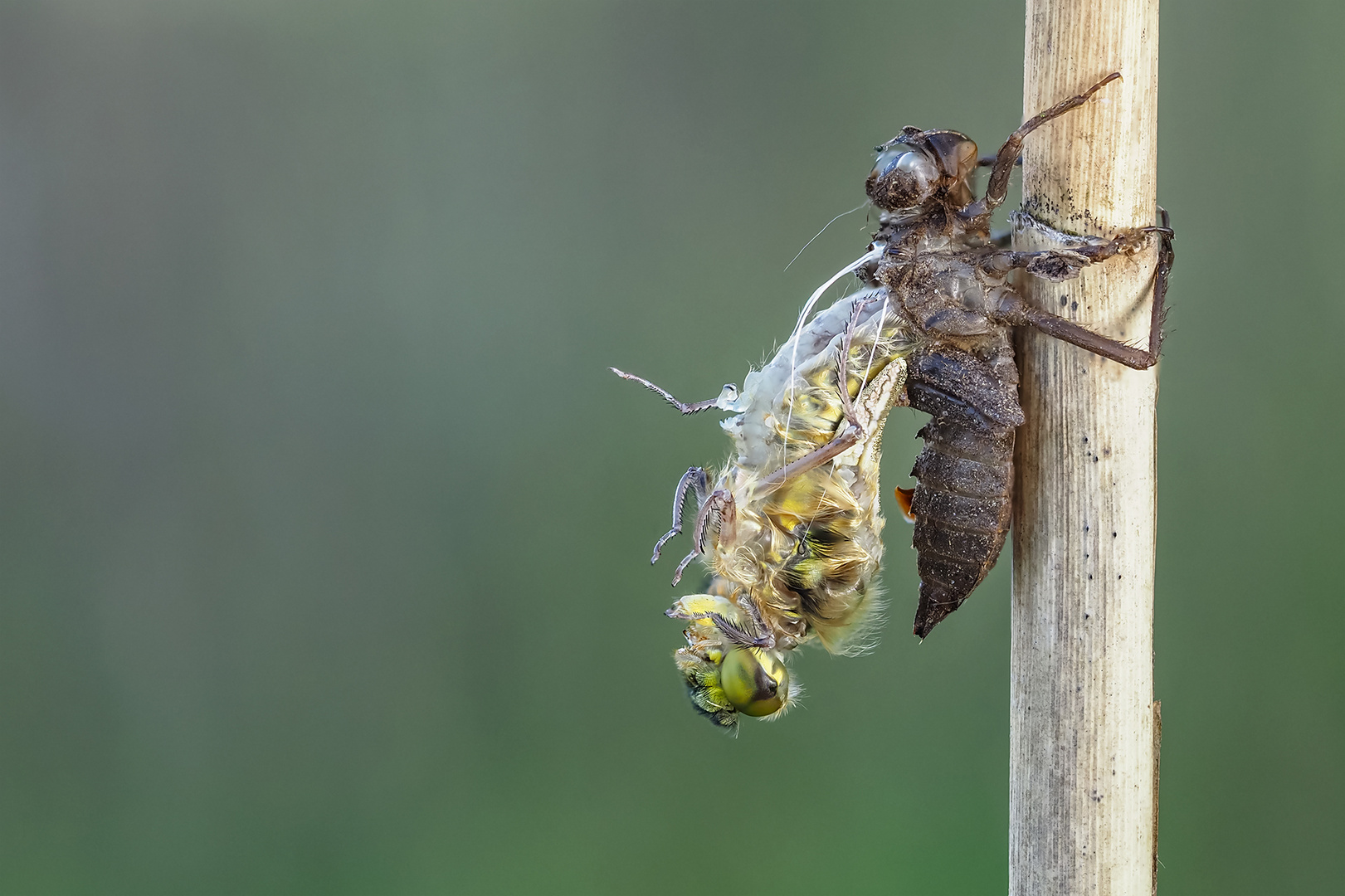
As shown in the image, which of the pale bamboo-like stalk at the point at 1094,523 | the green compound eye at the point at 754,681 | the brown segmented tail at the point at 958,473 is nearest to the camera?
the pale bamboo-like stalk at the point at 1094,523

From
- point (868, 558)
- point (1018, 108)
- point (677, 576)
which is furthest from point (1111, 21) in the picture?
point (1018, 108)

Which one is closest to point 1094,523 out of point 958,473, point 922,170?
point 958,473

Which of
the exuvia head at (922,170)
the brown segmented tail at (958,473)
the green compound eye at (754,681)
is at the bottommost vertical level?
the green compound eye at (754,681)

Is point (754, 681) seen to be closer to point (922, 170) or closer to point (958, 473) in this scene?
point (958, 473)

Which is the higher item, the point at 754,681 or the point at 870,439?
the point at 870,439

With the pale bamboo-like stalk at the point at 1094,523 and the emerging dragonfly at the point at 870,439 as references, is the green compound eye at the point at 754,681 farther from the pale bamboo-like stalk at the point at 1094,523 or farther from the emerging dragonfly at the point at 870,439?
the pale bamboo-like stalk at the point at 1094,523

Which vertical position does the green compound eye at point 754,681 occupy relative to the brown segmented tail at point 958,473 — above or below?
below

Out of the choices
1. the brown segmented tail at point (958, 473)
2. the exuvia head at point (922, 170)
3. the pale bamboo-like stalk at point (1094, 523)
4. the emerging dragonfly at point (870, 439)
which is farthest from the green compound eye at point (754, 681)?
the exuvia head at point (922, 170)
